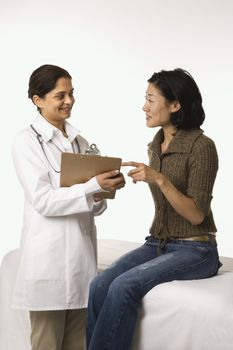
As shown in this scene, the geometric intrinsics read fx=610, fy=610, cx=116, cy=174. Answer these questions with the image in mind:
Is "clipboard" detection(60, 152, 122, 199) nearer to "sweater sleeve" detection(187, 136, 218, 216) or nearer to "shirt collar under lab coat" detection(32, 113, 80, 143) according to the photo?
"shirt collar under lab coat" detection(32, 113, 80, 143)

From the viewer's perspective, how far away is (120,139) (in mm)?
5211

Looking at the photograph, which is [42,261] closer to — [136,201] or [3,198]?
[136,201]

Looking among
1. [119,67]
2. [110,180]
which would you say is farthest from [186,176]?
[119,67]

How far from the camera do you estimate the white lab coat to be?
2.50 metres

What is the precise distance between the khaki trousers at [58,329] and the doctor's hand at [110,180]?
579mm

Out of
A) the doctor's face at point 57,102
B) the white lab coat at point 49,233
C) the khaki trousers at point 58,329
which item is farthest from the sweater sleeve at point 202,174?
the khaki trousers at point 58,329

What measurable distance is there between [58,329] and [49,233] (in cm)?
42

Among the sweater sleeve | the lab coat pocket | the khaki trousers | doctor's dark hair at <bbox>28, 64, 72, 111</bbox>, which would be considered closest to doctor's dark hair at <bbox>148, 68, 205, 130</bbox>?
the sweater sleeve

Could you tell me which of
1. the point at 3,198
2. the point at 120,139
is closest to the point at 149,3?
the point at 120,139

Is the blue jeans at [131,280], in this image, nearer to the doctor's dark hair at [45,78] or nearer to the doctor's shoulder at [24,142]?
the doctor's shoulder at [24,142]

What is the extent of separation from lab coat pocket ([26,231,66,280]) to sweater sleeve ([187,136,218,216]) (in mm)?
595

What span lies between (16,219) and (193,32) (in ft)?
7.83

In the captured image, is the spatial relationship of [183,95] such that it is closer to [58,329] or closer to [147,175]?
[147,175]

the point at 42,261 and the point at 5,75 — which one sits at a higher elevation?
the point at 5,75
